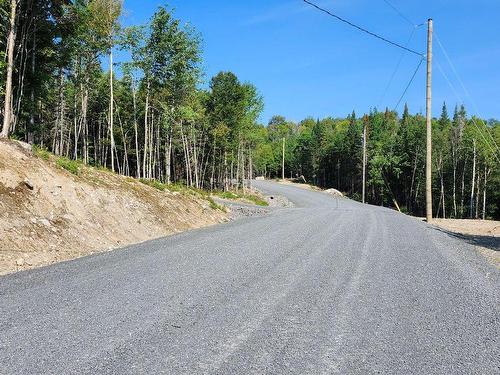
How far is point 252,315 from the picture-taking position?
16.6 feet

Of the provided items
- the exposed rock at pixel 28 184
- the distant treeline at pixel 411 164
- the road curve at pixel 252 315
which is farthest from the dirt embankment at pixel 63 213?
the distant treeline at pixel 411 164

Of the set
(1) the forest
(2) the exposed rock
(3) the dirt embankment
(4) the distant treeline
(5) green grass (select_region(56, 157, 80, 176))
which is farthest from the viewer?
(4) the distant treeline

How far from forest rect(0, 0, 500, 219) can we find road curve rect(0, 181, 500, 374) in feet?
28.6

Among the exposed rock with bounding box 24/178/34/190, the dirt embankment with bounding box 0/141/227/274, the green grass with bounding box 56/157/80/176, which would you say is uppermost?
the green grass with bounding box 56/157/80/176

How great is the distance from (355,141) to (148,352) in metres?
83.3

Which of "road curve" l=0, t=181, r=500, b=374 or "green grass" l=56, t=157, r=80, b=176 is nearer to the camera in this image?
"road curve" l=0, t=181, r=500, b=374

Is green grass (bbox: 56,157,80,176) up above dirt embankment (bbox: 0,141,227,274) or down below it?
above

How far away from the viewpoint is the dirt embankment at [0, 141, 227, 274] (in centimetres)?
887

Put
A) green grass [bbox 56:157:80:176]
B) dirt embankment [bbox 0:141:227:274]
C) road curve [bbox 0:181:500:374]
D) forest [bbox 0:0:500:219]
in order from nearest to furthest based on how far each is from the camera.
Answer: road curve [bbox 0:181:500:374] → dirt embankment [bbox 0:141:227:274] → green grass [bbox 56:157:80:176] → forest [bbox 0:0:500:219]

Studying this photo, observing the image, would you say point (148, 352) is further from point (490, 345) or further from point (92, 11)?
point (92, 11)

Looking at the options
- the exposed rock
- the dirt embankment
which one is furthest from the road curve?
the exposed rock

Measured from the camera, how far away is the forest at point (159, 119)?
19609mm

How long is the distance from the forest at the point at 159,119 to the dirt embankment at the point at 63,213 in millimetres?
2700

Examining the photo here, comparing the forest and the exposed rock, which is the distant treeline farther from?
the exposed rock
